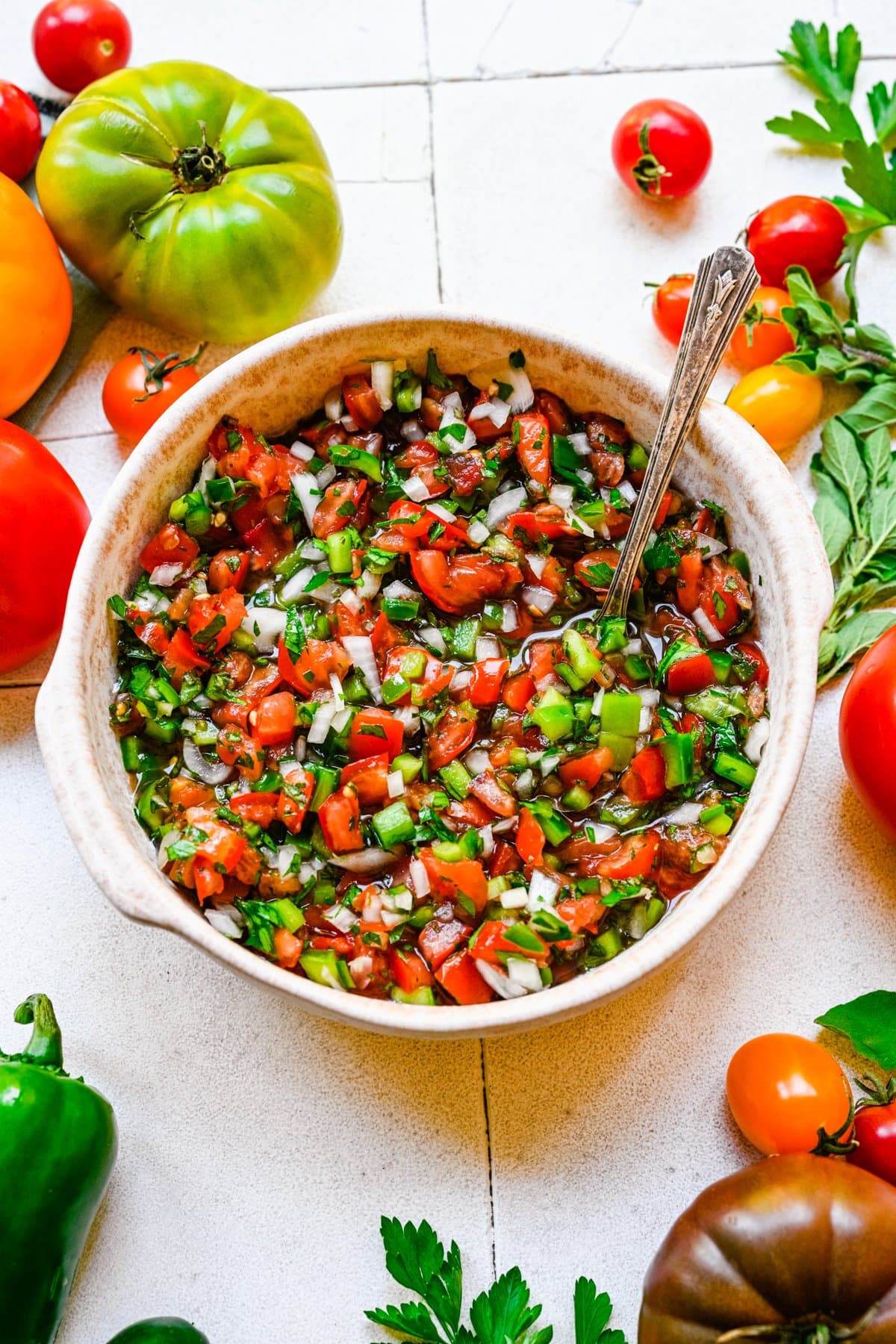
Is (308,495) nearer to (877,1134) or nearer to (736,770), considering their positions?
(736,770)

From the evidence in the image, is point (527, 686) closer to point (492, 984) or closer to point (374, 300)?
point (492, 984)

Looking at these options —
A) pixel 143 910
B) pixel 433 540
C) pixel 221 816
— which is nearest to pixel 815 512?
pixel 433 540

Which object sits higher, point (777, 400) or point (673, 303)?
point (673, 303)

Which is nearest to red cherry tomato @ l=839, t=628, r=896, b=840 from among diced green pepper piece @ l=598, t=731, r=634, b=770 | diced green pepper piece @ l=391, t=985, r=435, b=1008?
diced green pepper piece @ l=598, t=731, r=634, b=770

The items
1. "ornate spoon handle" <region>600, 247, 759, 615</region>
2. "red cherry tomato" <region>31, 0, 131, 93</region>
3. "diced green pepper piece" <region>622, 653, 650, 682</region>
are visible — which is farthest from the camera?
"red cherry tomato" <region>31, 0, 131, 93</region>

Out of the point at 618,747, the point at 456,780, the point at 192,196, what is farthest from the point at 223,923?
the point at 192,196

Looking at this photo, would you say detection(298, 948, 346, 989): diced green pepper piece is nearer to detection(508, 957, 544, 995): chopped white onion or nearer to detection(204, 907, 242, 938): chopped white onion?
detection(204, 907, 242, 938): chopped white onion

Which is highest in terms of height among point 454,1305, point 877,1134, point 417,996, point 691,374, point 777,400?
point 691,374
